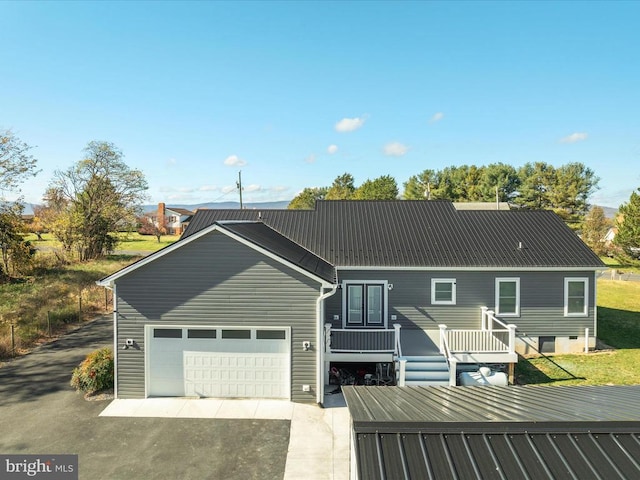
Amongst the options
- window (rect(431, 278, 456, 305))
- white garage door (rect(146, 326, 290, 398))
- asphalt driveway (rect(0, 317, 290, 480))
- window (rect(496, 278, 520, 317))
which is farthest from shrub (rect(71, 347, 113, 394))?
window (rect(496, 278, 520, 317))

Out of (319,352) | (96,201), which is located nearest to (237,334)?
(319,352)

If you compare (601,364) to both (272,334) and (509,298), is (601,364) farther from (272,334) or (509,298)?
(272,334)

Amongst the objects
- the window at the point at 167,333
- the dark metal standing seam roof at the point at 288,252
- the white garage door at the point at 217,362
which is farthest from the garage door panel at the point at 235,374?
the dark metal standing seam roof at the point at 288,252

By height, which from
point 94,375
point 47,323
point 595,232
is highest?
point 595,232

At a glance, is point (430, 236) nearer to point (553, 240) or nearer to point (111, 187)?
point (553, 240)

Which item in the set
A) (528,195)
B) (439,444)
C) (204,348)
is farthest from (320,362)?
(528,195)

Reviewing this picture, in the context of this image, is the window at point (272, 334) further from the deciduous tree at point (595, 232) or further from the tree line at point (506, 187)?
the deciduous tree at point (595, 232)

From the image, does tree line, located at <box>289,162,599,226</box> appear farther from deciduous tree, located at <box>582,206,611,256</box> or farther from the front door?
the front door
